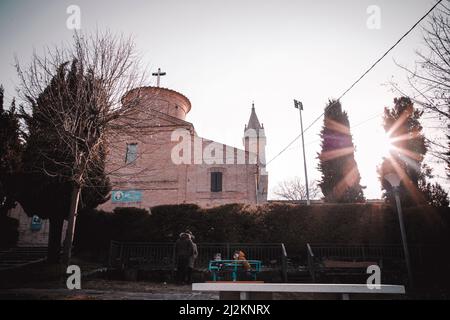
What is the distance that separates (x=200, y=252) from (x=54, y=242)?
6.64 meters

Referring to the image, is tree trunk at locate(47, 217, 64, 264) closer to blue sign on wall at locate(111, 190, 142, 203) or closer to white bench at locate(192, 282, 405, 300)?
blue sign on wall at locate(111, 190, 142, 203)

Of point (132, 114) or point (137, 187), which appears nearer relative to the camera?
point (132, 114)

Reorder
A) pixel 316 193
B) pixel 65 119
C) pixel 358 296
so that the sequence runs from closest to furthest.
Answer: pixel 358 296
pixel 65 119
pixel 316 193

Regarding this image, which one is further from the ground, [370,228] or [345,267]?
[370,228]

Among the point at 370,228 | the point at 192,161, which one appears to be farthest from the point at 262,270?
the point at 192,161

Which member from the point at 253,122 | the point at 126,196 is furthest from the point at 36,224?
the point at 253,122

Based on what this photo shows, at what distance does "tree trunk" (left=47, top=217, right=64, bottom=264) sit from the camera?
43.6 ft

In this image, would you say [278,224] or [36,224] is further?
[36,224]

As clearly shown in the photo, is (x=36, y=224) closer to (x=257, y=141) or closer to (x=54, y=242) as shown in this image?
(x=54, y=242)

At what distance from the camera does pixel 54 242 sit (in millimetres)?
13547

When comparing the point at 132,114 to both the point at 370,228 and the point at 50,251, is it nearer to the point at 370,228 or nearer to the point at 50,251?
the point at 50,251

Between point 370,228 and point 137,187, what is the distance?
18.1 meters

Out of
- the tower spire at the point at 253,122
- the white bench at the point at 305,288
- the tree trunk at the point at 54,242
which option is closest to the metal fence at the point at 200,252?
the tree trunk at the point at 54,242

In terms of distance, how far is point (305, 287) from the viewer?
13.3 feet
